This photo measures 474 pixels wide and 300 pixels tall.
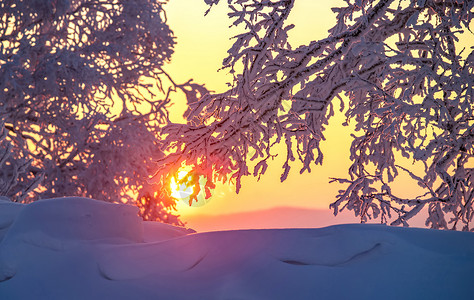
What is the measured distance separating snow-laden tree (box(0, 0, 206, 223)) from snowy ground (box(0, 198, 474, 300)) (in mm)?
9084

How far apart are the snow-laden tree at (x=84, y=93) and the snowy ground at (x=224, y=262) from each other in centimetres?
908

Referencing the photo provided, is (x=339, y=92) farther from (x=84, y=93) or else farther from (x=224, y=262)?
(x=84, y=93)

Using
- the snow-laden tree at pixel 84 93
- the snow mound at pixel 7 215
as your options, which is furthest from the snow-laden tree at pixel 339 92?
the snow-laden tree at pixel 84 93

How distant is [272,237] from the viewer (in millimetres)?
2529

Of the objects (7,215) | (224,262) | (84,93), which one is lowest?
(224,262)

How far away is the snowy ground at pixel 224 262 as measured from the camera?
2.14 meters

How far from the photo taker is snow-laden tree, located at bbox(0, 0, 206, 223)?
11.8 meters

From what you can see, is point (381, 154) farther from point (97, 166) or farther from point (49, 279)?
→ point (97, 166)

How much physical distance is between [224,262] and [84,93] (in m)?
10.5

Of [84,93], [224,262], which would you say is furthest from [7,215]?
[84,93]

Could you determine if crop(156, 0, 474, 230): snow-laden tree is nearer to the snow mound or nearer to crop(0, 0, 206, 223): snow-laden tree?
the snow mound

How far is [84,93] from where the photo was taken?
1221cm

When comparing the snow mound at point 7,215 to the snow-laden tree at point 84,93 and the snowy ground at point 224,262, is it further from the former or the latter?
the snow-laden tree at point 84,93

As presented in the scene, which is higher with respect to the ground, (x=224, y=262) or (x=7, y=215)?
(x=7, y=215)
